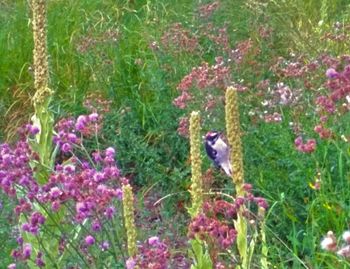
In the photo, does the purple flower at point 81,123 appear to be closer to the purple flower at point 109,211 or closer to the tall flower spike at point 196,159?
the purple flower at point 109,211

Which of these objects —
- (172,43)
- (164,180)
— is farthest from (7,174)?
(172,43)

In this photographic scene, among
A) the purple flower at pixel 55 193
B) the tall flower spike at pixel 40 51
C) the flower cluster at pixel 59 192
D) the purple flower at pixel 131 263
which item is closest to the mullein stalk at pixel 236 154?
the purple flower at pixel 131 263

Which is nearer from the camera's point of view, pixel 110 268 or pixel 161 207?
pixel 110 268

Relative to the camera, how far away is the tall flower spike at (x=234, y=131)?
285 centimetres

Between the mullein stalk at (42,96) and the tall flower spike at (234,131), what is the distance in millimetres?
1030

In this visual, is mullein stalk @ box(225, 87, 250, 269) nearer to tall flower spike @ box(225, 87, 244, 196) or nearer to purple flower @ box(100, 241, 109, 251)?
tall flower spike @ box(225, 87, 244, 196)

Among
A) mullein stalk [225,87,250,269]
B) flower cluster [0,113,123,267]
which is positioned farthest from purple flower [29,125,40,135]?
mullein stalk [225,87,250,269]

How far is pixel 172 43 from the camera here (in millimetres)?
6145

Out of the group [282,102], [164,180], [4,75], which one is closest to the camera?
[282,102]

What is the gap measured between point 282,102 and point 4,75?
8.27 feet

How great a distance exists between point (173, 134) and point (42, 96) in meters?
2.16

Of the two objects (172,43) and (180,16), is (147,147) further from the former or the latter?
(180,16)

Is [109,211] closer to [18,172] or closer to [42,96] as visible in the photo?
[18,172]

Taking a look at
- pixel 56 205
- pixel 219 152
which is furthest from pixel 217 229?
pixel 219 152
